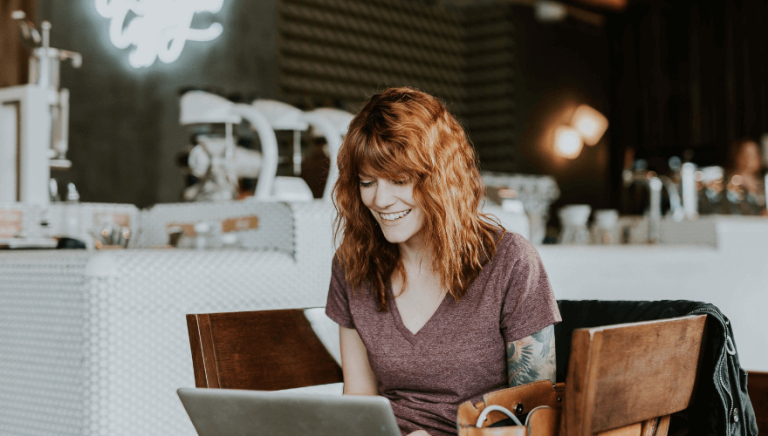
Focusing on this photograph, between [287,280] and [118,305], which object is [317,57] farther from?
[118,305]

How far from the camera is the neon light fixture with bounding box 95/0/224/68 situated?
3.68 meters

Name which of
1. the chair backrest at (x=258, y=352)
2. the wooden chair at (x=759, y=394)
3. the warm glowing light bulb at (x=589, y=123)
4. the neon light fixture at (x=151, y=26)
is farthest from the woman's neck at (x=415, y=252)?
the warm glowing light bulb at (x=589, y=123)

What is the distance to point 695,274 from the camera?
10.1ft

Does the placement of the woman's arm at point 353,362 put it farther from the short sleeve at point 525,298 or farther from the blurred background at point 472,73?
the blurred background at point 472,73

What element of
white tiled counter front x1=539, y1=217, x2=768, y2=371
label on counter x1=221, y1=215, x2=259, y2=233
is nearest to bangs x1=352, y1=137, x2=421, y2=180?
label on counter x1=221, y1=215, x2=259, y2=233

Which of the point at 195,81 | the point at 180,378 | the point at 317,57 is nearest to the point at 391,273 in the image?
the point at 180,378

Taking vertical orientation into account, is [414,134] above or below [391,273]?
above

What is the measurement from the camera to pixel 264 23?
460cm

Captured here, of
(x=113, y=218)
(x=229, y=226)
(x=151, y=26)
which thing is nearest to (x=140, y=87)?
(x=151, y=26)

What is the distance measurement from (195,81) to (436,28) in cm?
275

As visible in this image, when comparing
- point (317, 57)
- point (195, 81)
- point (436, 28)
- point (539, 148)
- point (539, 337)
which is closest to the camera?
point (539, 337)

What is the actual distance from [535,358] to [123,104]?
309 centimetres

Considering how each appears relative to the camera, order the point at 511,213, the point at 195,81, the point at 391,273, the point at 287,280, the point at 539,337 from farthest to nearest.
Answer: the point at 195,81 → the point at 511,213 → the point at 287,280 → the point at 391,273 → the point at 539,337

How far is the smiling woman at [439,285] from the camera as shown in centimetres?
130
